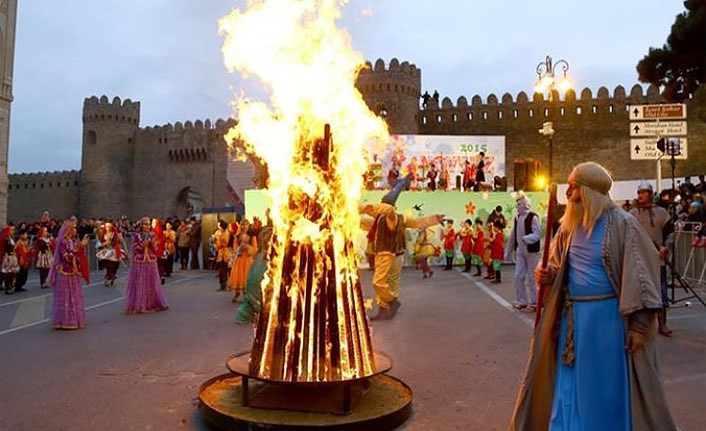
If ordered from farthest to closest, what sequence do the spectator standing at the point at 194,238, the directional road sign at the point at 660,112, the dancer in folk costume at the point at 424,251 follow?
the spectator standing at the point at 194,238 < the dancer in folk costume at the point at 424,251 < the directional road sign at the point at 660,112

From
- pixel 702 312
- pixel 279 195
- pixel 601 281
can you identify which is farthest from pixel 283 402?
pixel 702 312

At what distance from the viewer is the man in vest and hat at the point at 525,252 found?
29.3 feet

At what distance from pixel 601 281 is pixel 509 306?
6.74m

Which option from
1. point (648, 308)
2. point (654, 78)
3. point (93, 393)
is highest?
point (654, 78)

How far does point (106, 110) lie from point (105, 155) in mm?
4035

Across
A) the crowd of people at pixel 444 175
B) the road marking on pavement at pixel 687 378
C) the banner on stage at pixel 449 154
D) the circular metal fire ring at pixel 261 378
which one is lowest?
the road marking on pavement at pixel 687 378

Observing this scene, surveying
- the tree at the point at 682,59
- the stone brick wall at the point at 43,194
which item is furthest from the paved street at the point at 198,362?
the stone brick wall at the point at 43,194

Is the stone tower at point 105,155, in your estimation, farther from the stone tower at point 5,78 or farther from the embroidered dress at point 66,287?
the embroidered dress at point 66,287

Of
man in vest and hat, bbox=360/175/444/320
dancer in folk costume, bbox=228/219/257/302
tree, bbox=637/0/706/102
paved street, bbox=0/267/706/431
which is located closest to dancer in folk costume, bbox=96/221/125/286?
paved street, bbox=0/267/706/431

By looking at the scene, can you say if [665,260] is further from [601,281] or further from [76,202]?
[76,202]

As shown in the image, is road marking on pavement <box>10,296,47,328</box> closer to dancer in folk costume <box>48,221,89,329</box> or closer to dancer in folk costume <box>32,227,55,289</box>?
dancer in folk costume <box>48,221,89,329</box>

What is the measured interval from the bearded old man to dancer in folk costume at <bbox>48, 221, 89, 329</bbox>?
696 cm

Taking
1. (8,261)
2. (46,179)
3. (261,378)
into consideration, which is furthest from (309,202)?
(46,179)

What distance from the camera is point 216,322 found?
8445 mm
